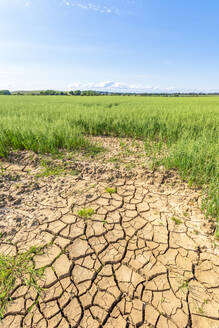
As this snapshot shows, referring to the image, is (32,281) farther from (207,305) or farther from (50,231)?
(207,305)

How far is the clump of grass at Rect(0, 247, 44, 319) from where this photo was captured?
44.0 inches

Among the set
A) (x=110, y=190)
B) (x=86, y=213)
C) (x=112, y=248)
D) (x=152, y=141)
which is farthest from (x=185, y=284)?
(x=152, y=141)

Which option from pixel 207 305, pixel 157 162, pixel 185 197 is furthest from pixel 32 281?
pixel 157 162

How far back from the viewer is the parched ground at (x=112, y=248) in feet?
3.51

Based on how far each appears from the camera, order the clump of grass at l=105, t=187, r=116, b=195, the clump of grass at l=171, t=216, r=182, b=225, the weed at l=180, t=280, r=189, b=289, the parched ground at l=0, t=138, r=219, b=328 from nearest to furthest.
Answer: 1. the parched ground at l=0, t=138, r=219, b=328
2. the weed at l=180, t=280, r=189, b=289
3. the clump of grass at l=171, t=216, r=182, b=225
4. the clump of grass at l=105, t=187, r=116, b=195

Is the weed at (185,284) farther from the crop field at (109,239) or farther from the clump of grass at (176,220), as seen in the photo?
the clump of grass at (176,220)

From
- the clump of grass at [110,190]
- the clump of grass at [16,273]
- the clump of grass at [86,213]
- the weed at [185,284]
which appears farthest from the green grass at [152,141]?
the clump of grass at [16,273]

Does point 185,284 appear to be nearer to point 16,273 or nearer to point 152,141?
point 16,273

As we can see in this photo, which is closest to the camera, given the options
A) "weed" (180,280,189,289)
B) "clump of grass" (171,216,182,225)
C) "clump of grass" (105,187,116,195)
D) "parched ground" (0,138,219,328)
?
"parched ground" (0,138,219,328)

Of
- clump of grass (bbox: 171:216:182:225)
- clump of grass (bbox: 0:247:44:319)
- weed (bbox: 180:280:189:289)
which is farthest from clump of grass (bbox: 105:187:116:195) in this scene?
weed (bbox: 180:280:189:289)

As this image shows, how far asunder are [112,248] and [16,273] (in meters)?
0.83

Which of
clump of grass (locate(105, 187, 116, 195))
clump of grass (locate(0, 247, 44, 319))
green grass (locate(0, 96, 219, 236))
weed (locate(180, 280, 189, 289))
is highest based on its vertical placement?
green grass (locate(0, 96, 219, 236))

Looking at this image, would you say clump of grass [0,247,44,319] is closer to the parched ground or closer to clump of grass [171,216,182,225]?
the parched ground

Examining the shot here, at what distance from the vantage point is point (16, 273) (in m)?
1.23
